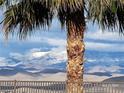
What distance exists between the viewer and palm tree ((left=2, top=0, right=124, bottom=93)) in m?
14.3

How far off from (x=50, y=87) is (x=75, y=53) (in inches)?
266

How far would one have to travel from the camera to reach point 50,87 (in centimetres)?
2169

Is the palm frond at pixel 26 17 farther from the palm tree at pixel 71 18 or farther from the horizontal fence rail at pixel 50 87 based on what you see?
the horizontal fence rail at pixel 50 87

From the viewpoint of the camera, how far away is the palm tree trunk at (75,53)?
15.2 meters

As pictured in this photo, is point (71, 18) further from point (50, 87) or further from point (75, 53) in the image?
point (50, 87)

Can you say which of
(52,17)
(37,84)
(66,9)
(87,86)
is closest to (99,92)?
(87,86)

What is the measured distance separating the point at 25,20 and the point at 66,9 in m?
1.89

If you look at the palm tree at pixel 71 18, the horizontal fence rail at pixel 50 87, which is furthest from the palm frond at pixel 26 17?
the horizontal fence rail at pixel 50 87

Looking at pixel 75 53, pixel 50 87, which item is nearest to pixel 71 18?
pixel 75 53

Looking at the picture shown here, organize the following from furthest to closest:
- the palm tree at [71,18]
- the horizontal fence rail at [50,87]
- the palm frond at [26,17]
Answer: the horizontal fence rail at [50,87], the palm frond at [26,17], the palm tree at [71,18]

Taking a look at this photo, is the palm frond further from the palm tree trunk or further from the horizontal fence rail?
the horizontal fence rail

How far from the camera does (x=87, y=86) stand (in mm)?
20422

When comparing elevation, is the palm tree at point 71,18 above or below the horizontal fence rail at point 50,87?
above

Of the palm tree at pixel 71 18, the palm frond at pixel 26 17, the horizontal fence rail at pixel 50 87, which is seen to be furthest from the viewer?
the horizontal fence rail at pixel 50 87
